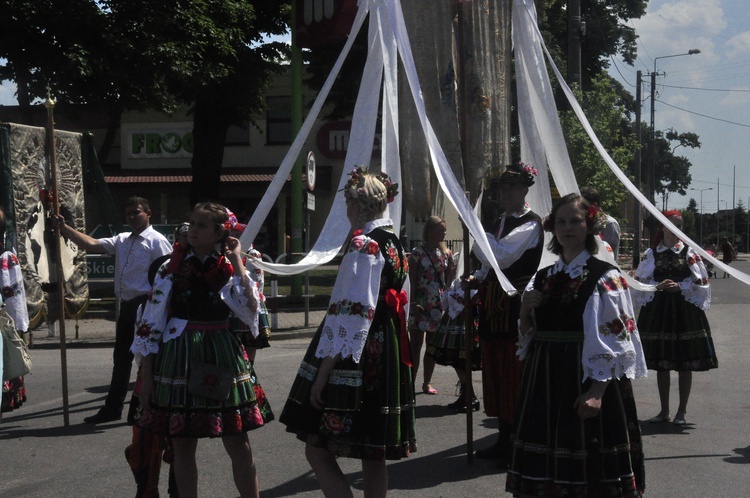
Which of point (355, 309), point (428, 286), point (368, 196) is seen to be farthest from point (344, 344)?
point (428, 286)

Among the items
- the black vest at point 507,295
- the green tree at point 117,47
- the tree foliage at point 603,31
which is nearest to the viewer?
the black vest at point 507,295

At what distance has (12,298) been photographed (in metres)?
A: 6.67

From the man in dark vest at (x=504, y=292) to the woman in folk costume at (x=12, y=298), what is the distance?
334 cm

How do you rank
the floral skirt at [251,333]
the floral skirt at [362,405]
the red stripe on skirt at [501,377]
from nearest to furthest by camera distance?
the floral skirt at [362,405], the red stripe on skirt at [501,377], the floral skirt at [251,333]

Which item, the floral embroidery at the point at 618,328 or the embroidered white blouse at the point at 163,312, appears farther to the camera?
the embroidered white blouse at the point at 163,312

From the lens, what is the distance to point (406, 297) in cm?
444

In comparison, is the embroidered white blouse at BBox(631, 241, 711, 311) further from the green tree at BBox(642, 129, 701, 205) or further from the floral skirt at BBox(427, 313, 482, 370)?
the green tree at BBox(642, 129, 701, 205)

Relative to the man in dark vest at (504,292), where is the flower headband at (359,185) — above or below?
above

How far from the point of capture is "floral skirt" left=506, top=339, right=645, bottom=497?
3977 millimetres

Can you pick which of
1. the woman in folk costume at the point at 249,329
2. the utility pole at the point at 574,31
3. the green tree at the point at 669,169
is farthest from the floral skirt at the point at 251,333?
the green tree at the point at 669,169

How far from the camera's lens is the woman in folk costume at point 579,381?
13.0ft

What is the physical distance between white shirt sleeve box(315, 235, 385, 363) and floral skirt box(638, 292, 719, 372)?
427 centimetres

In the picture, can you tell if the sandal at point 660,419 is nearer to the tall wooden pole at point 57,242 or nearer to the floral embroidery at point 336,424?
the floral embroidery at point 336,424

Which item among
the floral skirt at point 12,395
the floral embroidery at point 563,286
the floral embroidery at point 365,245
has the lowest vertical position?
→ the floral skirt at point 12,395
